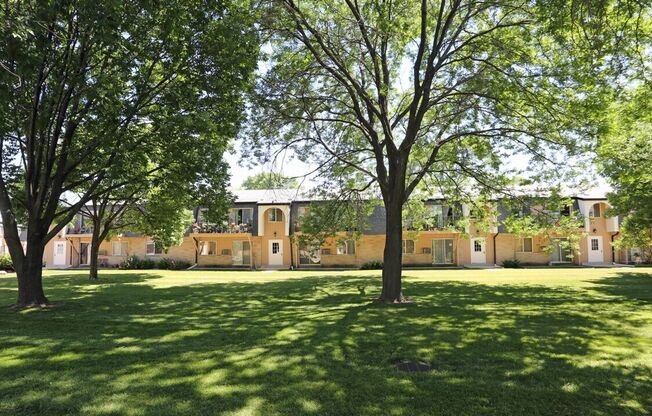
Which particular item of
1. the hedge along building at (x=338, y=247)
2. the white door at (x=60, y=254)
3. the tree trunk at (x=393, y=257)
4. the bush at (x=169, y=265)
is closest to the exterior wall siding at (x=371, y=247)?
the hedge along building at (x=338, y=247)

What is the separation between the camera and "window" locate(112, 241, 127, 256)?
41875mm

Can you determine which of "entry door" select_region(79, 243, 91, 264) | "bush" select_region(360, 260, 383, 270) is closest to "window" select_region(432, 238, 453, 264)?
"bush" select_region(360, 260, 383, 270)

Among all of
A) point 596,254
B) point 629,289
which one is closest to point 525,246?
point 596,254

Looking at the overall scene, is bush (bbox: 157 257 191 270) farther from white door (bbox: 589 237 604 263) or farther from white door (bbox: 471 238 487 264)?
white door (bbox: 589 237 604 263)

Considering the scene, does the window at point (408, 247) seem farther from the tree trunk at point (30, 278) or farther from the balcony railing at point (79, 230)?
the tree trunk at point (30, 278)

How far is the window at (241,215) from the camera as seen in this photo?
131 ft

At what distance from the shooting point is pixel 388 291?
1455 cm

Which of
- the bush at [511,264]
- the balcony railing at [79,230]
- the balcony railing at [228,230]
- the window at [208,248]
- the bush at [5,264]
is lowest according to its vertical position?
the bush at [511,264]

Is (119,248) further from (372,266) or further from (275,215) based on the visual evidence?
(372,266)

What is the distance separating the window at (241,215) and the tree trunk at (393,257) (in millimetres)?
26353

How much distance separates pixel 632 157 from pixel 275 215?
91.8 ft

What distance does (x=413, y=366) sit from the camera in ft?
22.1

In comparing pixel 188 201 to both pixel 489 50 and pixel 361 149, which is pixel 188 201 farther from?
pixel 489 50

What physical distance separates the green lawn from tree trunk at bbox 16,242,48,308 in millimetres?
637
